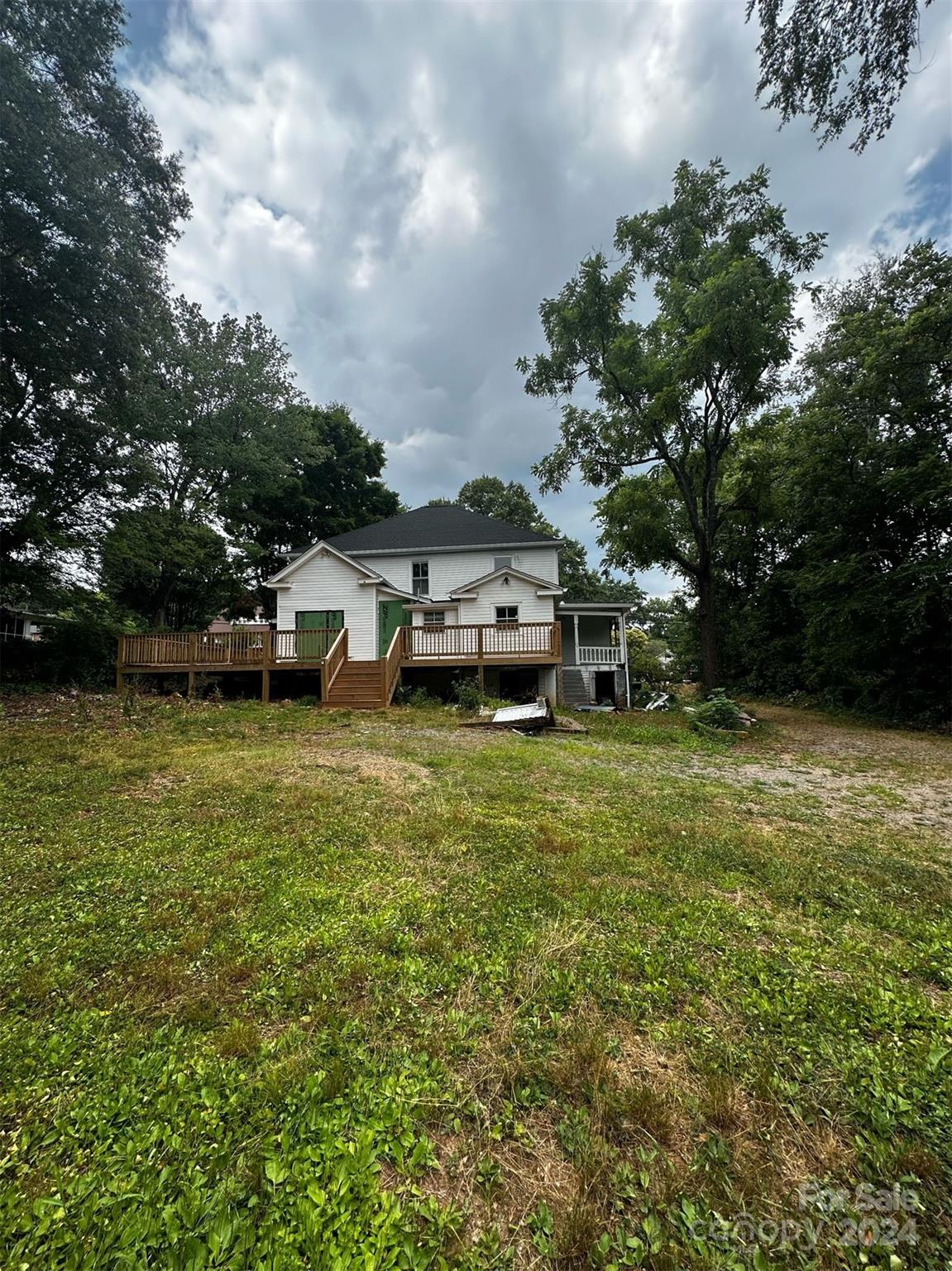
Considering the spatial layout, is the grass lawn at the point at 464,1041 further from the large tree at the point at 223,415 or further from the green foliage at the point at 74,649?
the large tree at the point at 223,415

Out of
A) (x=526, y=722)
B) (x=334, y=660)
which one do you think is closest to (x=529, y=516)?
(x=334, y=660)

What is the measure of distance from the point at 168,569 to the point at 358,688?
10559 millimetres

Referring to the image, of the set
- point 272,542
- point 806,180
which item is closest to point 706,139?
point 806,180

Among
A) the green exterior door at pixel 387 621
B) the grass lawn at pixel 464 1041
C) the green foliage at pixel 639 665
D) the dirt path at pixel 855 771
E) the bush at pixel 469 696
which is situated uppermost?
the green exterior door at pixel 387 621

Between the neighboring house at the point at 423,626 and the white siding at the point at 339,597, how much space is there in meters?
0.04

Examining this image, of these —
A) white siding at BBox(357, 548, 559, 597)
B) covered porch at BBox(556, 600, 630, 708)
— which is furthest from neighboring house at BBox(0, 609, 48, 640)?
covered porch at BBox(556, 600, 630, 708)

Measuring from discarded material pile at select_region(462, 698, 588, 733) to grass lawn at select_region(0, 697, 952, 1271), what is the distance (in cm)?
516

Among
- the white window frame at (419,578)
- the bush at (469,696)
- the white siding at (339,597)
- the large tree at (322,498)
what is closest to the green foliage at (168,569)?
the large tree at (322,498)

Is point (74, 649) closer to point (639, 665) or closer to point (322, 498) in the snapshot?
point (322, 498)

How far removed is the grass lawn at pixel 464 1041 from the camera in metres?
1.22

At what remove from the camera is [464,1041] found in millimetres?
1819

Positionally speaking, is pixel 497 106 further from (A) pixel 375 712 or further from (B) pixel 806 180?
(A) pixel 375 712

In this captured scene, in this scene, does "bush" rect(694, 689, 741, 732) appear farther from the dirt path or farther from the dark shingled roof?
the dark shingled roof

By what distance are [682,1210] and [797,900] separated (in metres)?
2.30
